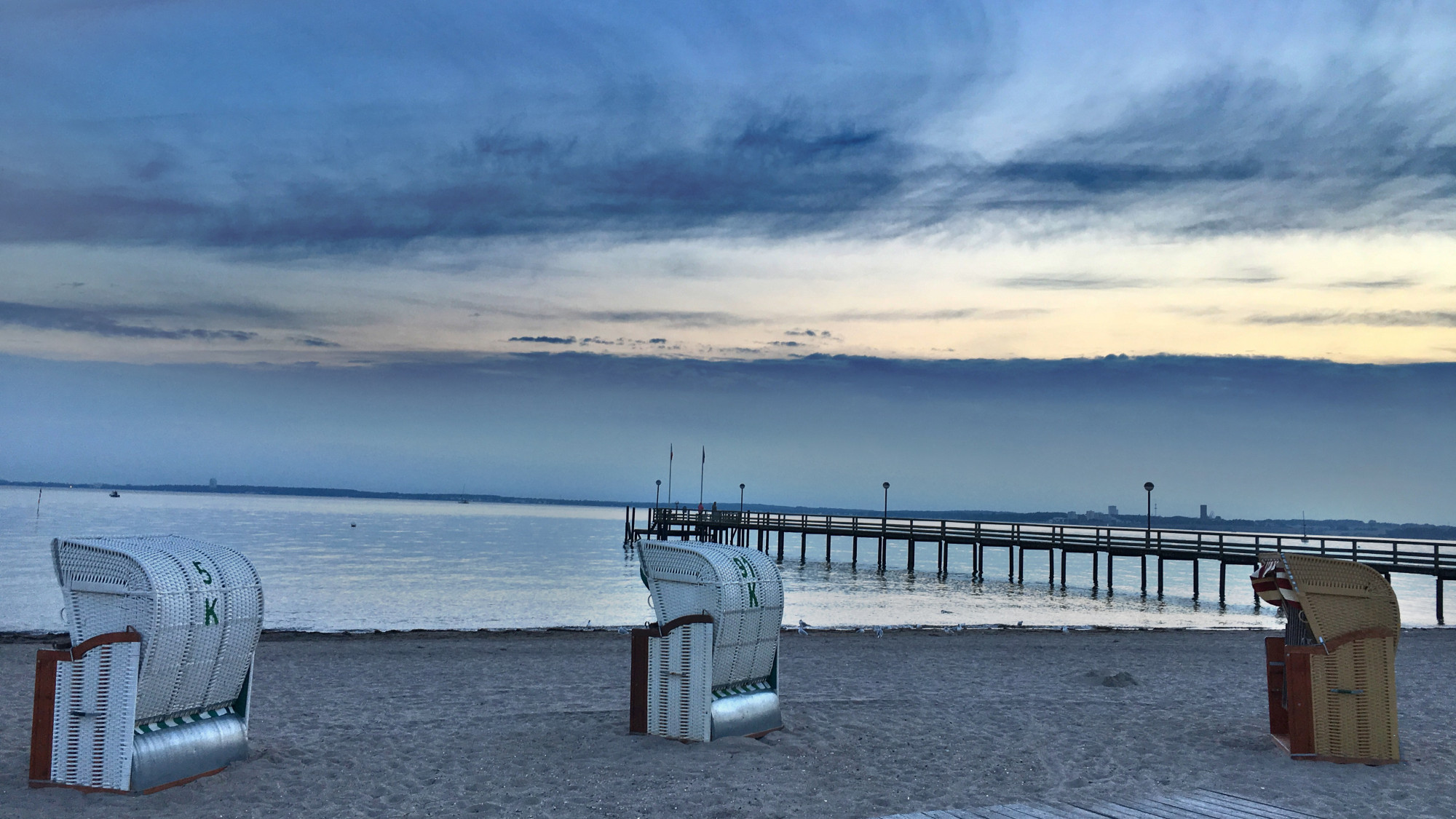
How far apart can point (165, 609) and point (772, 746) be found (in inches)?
190

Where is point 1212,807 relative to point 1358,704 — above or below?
below

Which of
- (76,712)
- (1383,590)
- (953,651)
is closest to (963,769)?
(1383,590)

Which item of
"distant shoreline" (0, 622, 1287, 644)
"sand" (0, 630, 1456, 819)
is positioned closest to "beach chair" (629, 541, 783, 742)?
"sand" (0, 630, 1456, 819)

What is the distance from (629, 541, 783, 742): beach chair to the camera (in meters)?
8.42

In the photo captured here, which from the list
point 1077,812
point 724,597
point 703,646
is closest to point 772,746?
point 703,646

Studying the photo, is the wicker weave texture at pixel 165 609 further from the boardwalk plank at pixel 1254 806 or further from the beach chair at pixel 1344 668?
the beach chair at pixel 1344 668

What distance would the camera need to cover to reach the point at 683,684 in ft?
27.8

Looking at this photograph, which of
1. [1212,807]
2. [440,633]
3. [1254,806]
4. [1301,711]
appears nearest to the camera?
[1212,807]

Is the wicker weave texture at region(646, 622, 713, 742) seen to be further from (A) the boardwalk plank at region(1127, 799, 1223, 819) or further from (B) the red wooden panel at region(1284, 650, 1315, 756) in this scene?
(B) the red wooden panel at region(1284, 650, 1315, 756)

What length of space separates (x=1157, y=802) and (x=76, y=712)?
7.27 meters

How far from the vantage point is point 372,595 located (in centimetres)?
3356

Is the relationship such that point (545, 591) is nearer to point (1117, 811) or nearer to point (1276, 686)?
point (1276, 686)

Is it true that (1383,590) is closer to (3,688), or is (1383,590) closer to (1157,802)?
(1157,802)

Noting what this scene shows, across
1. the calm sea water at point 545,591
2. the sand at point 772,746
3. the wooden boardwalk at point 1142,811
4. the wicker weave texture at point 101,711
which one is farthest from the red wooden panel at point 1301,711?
the calm sea water at point 545,591
